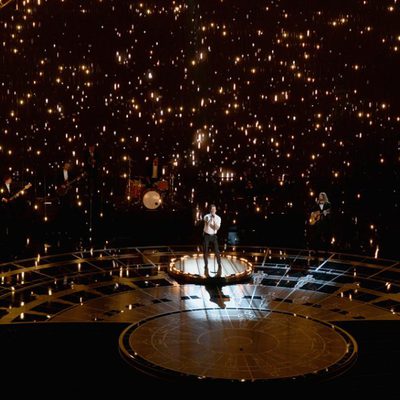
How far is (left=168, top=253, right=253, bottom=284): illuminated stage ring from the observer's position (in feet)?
24.6

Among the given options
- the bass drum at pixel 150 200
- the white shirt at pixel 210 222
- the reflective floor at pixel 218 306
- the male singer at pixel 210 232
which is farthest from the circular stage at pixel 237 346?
the bass drum at pixel 150 200

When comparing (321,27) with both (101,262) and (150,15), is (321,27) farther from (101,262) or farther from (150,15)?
(101,262)

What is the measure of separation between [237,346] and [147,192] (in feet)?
24.7

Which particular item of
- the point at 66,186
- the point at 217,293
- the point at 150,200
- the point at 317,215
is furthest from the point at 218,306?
the point at 66,186

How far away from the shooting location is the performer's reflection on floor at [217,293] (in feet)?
21.7

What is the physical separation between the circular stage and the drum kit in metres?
6.27

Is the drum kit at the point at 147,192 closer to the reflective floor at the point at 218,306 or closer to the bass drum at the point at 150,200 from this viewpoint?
the bass drum at the point at 150,200

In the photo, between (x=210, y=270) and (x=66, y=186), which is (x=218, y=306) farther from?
(x=66, y=186)

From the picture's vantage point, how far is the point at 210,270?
7.93 m

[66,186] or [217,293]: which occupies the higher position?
[66,186]

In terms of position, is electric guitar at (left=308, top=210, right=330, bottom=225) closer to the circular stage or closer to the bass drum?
the circular stage

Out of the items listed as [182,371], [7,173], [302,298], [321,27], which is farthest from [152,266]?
[321,27]

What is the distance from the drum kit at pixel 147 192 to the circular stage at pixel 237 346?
247 inches

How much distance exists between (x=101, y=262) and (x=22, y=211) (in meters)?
3.92
